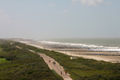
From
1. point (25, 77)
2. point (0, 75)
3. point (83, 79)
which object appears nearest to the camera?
point (83, 79)

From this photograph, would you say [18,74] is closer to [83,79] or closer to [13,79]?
[13,79]

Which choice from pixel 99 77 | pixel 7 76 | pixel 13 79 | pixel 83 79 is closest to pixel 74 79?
pixel 83 79

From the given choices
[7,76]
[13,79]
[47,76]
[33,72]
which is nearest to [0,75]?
[7,76]

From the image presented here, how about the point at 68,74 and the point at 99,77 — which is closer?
the point at 99,77

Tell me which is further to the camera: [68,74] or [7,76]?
[68,74]

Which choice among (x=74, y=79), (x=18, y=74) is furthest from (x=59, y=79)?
(x=18, y=74)

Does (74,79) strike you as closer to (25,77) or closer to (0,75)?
(25,77)

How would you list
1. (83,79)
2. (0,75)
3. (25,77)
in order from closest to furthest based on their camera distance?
(83,79)
(25,77)
(0,75)

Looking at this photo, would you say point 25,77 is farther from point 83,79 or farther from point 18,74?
point 83,79
